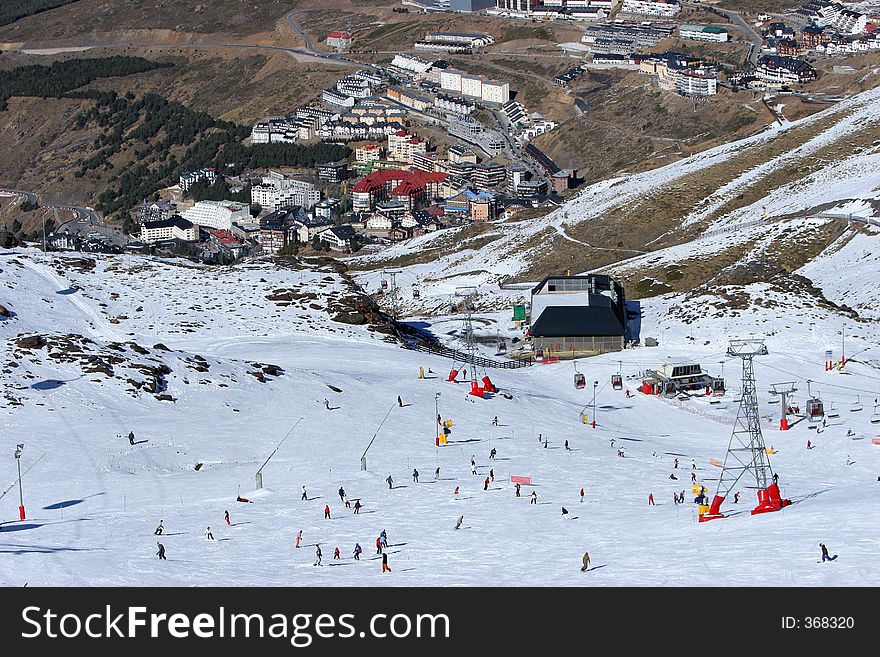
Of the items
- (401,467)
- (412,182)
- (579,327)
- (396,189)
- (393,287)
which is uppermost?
(412,182)

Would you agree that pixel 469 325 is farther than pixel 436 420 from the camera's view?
Yes

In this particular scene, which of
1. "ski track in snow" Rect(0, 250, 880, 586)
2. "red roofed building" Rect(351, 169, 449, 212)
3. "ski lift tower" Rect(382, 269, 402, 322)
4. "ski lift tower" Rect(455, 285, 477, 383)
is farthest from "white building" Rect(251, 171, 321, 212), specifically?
"ski track in snow" Rect(0, 250, 880, 586)

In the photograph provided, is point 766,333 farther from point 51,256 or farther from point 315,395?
point 51,256

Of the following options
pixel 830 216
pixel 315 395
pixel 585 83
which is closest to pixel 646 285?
pixel 830 216

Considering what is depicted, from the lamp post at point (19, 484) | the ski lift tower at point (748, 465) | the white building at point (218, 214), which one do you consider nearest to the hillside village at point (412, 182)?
the white building at point (218, 214)

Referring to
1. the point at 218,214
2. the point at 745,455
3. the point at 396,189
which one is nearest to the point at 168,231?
the point at 218,214

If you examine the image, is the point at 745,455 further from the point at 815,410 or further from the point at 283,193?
the point at 283,193

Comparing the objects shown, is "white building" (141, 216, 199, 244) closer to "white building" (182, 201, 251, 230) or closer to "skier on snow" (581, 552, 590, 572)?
"white building" (182, 201, 251, 230)
